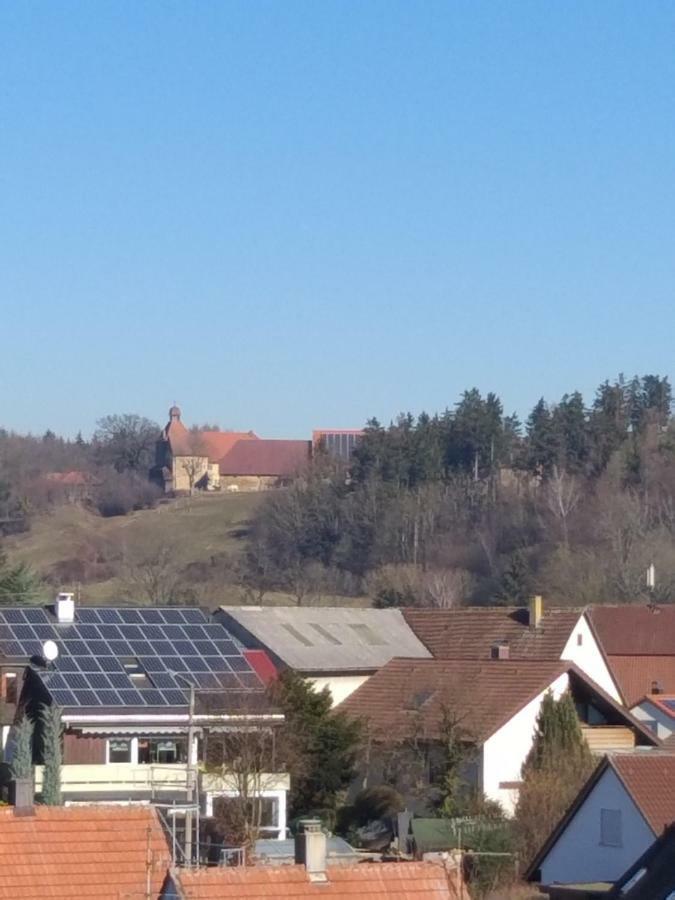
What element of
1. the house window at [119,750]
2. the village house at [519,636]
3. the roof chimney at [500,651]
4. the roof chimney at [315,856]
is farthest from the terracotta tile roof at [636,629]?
the roof chimney at [315,856]

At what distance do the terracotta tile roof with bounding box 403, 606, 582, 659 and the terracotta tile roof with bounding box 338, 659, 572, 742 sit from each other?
317 cm

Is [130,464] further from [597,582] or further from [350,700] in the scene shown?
[350,700]

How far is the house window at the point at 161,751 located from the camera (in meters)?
32.4

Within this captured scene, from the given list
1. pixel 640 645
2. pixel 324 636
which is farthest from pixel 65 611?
pixel 640 645

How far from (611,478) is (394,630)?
49.4m

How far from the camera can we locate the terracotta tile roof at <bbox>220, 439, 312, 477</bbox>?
128500 mm

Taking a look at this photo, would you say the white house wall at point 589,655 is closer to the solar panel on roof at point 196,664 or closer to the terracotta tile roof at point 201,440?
the solar panel on roof at point 196,664

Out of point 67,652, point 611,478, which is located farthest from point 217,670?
point 611,478

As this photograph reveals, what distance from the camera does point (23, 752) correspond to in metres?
30.2

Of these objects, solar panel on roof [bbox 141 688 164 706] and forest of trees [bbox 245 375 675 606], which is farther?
forest of trees [bbox 245 375 675 606]

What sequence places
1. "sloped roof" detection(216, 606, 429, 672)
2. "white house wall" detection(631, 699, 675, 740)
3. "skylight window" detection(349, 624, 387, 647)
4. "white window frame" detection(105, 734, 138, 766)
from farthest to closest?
"skylight window" detection(349, 624, 387, 647) → "white house wall" detection(631, 699, 675, 740) → "sloped roof" detection(216, 606, 429, 672) → "white window frame" detection(105, 734, 138, 766)

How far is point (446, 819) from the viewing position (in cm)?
3175

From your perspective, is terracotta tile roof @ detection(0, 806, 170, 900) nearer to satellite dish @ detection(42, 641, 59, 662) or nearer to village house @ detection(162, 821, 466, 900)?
village house @ detection(162, 821, 466, 900)

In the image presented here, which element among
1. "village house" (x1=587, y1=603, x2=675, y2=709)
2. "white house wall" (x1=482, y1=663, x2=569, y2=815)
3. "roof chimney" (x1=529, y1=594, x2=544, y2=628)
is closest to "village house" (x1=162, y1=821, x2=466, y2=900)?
"white house wall" (x1=482, y1=663, x2=569, y2=815)
